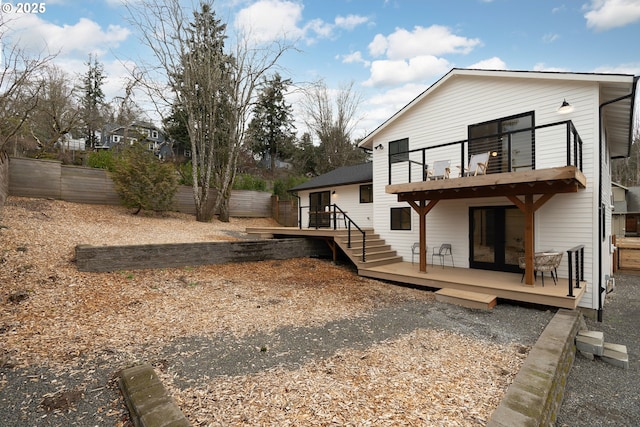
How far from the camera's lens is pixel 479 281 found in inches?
271

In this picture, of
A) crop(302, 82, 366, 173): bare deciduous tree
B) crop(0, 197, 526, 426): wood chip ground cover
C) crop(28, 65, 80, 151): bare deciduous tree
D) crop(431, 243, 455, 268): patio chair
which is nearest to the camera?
crop(0, 197, 526, 426): wood chip ground cover

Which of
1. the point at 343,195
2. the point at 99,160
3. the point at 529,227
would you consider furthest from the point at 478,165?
the point at 99,160

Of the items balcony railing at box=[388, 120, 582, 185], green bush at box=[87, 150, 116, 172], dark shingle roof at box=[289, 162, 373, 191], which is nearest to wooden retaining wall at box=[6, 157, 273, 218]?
green bush at box=[87, 150, 116, 172]

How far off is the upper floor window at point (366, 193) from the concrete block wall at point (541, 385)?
27.4 ft

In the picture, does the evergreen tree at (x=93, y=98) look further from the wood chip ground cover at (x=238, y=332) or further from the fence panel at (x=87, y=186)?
the wood chip ground cover at (x=238, y=332)

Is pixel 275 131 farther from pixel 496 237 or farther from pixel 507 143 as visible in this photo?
pixel 496 237

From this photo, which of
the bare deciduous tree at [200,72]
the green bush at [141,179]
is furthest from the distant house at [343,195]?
the green bush at [141,179]

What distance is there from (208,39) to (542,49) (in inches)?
557

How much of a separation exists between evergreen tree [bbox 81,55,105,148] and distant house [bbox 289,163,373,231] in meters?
18.8

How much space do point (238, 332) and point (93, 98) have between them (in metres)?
29.8

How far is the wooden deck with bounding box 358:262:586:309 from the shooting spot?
581 cm

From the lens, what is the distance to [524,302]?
6309mm

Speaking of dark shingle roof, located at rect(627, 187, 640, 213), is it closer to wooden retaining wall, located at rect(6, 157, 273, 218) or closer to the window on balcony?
the window on balcony

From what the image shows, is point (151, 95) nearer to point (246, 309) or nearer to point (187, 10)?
point (187, 10)
